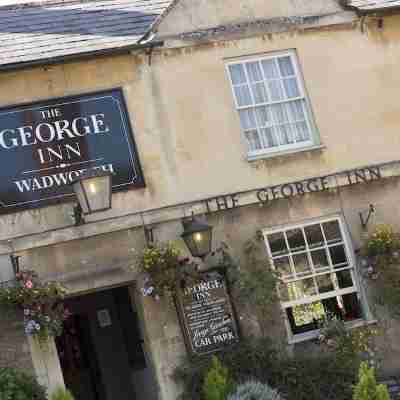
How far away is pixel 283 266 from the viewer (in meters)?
11.3

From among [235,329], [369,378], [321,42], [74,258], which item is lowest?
[369,378]

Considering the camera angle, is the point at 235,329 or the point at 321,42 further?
the point at 321,42

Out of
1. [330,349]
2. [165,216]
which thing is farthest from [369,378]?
[165,216]

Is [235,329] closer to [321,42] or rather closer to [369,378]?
[369,378]

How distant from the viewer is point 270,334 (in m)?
11.0

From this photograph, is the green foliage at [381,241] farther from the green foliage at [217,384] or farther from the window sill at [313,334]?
the green foliage at [217,384]

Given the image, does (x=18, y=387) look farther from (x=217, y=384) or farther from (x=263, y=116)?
(x=263, y=116)

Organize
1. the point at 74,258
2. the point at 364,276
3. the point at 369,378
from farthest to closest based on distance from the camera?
the point at 364,276, the point at 74,258, the point at 369,378

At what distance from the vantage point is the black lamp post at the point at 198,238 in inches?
403

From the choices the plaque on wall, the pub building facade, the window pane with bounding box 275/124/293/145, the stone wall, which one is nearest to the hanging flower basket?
the stone wall

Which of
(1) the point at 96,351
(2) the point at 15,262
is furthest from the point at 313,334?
(1) the point at 96,351

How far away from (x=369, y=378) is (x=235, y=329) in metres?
3.15

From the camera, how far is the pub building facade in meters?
10.6

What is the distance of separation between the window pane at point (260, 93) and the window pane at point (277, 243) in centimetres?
201
